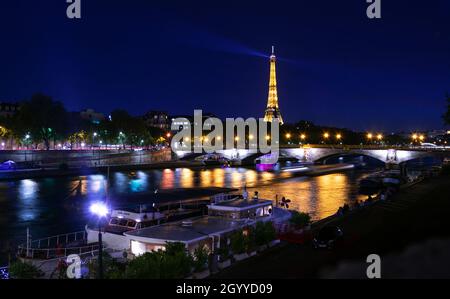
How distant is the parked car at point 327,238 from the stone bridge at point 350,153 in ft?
200

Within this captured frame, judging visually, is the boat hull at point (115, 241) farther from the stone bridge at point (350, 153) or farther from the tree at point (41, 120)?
the stone bridge at point (350, 153)

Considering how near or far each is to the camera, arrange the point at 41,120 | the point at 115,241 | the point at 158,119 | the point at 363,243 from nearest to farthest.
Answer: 1. the point at 363,243
2. the point at 115,241
3. the point at 41,120
4. the point at 158,119

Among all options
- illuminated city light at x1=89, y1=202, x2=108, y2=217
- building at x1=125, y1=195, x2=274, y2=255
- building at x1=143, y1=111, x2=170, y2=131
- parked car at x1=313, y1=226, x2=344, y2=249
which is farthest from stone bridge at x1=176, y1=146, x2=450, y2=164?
building at x1=143, y1=111, x2=170, y2=131

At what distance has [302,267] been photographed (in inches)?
503

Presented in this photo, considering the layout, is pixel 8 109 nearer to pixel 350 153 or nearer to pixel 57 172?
pixel 57 172

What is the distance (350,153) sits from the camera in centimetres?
8244

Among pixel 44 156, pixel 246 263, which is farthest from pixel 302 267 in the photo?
pixel 44 156

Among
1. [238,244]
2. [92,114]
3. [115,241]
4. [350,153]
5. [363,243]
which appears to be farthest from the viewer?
[92,114]

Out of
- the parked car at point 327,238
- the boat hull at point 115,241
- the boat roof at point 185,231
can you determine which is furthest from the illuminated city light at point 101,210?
the parked car at point 327,238

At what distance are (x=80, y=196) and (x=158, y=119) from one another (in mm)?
139391

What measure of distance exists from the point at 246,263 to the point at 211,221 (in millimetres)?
5210

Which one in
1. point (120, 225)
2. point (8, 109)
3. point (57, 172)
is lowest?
point (57, 172)

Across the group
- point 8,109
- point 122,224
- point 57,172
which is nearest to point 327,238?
point 122,224
